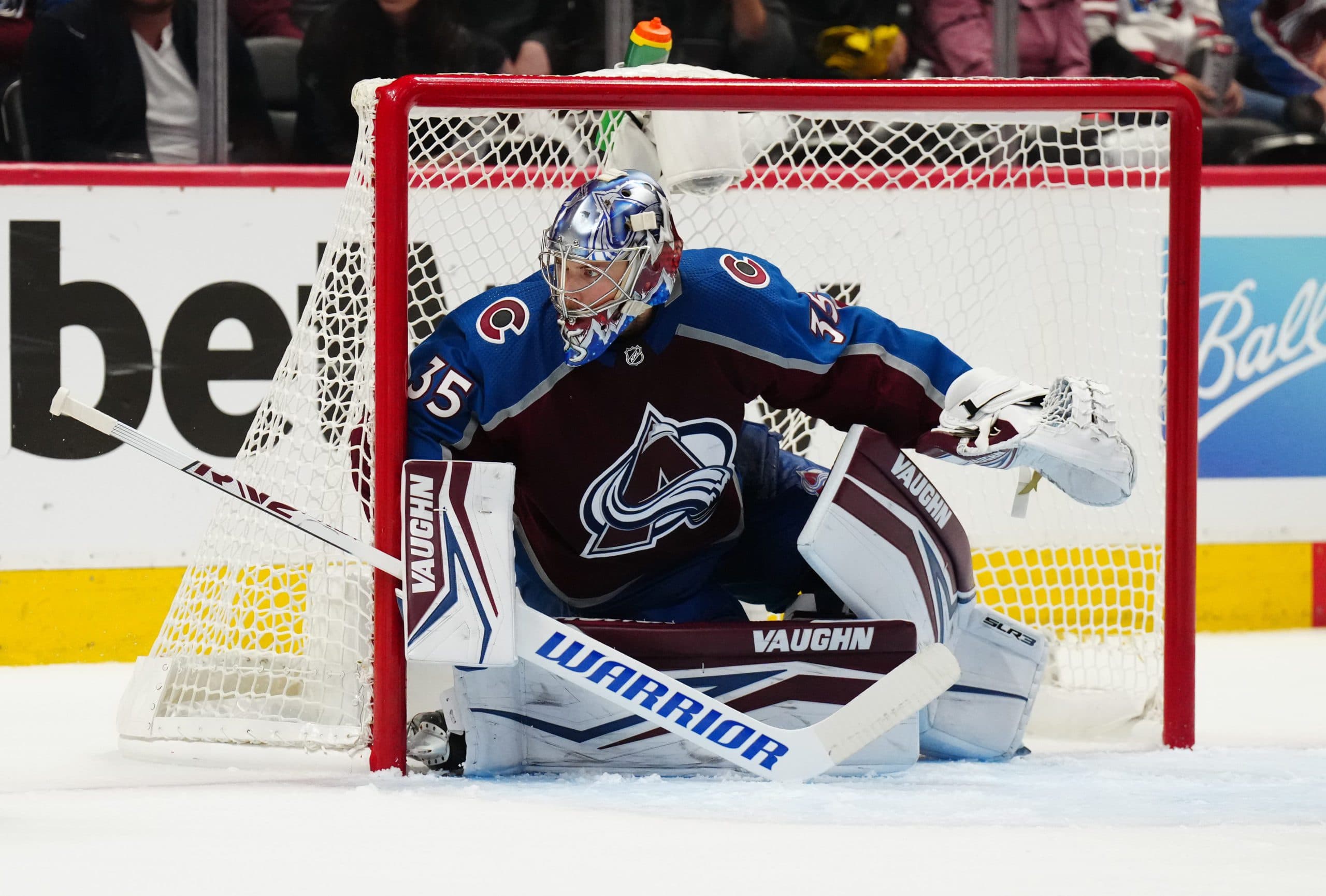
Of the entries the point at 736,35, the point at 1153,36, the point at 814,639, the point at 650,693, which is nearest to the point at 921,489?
the point at 814,639

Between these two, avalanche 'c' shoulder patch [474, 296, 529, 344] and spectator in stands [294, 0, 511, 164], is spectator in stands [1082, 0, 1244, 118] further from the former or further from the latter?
avalanche 'c' shoulder patch [474, 296, 529, 344]

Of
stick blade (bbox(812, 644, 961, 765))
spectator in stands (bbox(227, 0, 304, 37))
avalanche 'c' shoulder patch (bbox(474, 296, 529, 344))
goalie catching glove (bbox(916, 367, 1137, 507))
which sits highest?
spectator in stands (bbox(227, 0, 304, 37))

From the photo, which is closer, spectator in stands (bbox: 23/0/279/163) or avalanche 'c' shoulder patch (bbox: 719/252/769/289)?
avalanche 'c' shoulder patch (bbox: 719/252/769/289)

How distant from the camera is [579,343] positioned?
2240 mm

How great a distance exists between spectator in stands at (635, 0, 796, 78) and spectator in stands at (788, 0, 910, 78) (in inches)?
1.6

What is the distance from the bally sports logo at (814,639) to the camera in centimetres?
230

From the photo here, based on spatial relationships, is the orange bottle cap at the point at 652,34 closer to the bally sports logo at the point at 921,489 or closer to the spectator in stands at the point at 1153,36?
the bally sports logo at the point at 921,489

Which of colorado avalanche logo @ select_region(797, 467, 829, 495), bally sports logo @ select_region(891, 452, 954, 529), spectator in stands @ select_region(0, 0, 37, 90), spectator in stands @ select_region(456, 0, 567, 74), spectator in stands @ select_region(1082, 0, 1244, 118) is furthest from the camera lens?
spectator in stands @ select_region(1082, 0, 1244, 118)

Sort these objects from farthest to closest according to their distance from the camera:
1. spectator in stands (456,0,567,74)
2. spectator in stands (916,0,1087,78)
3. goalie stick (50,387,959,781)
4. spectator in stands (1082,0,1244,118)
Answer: spectator in stands (1082,0,1244,118), spectator in stands (916,0,1087,78), spectator in stands (456,0,567,74), goalie stick (50,387,959,781)

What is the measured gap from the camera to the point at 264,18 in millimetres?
3854

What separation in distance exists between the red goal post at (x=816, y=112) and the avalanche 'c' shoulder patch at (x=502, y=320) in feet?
0.37

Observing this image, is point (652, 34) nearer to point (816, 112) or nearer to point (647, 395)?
point (816, 112)

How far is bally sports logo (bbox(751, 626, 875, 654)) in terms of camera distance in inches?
90.5

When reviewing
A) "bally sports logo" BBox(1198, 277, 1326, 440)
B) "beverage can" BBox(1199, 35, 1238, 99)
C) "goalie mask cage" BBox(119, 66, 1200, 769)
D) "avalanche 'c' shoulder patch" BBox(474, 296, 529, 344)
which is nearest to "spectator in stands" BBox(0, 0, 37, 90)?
"goalie mask cage" BBox(119, 66, 1200, 769)
